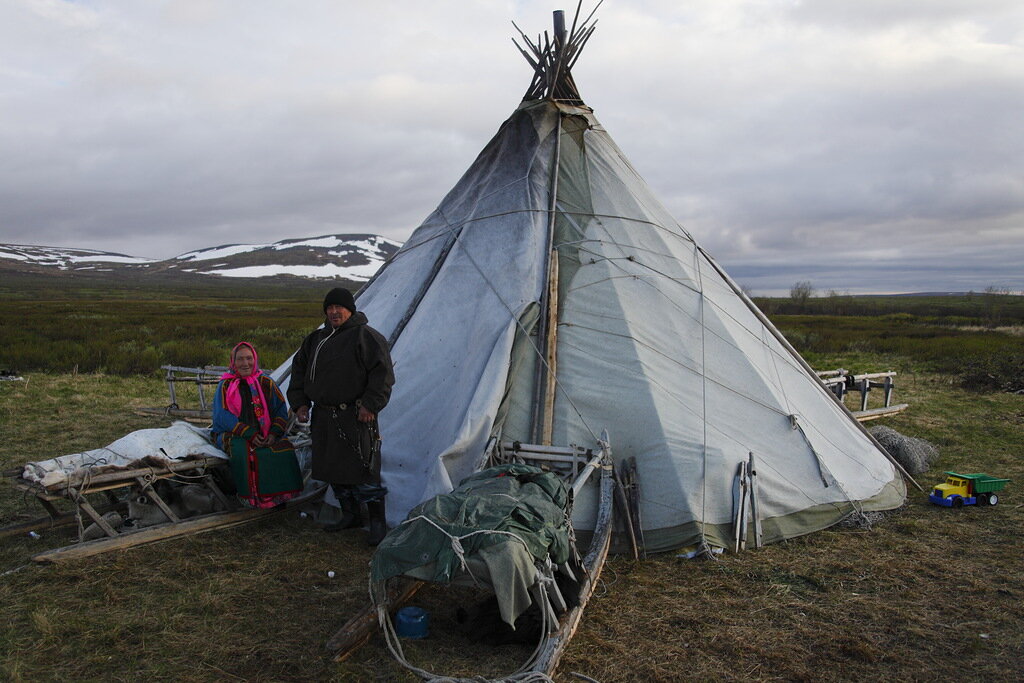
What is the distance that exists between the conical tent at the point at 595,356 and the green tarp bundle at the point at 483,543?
4.11ft

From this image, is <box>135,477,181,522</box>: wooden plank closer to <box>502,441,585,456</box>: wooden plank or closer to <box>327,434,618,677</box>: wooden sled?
<box>327,434,618,677</box>: wooden sled

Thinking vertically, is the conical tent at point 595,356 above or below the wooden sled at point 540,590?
above

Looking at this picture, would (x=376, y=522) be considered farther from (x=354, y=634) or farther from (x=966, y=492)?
(x=966, y=492)

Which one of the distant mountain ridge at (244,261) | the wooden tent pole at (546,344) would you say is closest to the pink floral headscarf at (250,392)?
the wooden tent pole at (546,344)

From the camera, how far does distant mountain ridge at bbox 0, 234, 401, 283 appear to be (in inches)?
4981

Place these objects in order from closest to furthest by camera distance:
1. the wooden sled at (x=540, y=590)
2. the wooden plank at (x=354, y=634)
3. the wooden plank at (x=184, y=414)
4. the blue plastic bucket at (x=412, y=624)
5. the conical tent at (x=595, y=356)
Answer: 1. the wooden sled at (x=540, y=590)
2. the wooden plank at (x=354, y=634)
3. the blue plastic bucket at (x=412, y=624)
4. the conical tent at (x=595, y=356)
5. the wooden plank at (x=184, y=414)

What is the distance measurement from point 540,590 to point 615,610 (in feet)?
3.41

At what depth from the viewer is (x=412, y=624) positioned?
3.35 m

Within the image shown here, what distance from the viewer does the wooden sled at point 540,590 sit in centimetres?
295

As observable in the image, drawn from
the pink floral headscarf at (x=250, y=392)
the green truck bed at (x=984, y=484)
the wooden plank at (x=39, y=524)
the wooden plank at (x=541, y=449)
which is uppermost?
the pink floral headscarf at (x=250, y=392)

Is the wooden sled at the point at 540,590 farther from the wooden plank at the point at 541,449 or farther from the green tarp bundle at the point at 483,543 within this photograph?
the green tarp bundle at the point at 483,543

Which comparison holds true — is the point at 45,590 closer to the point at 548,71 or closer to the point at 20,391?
the point at 548,71

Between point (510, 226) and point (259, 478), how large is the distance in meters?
2.88

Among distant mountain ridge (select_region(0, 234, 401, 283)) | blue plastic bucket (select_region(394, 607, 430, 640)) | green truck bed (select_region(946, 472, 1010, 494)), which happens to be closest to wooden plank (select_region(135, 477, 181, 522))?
blue plastic bucket (select_region(394, 607, 430, 640))
